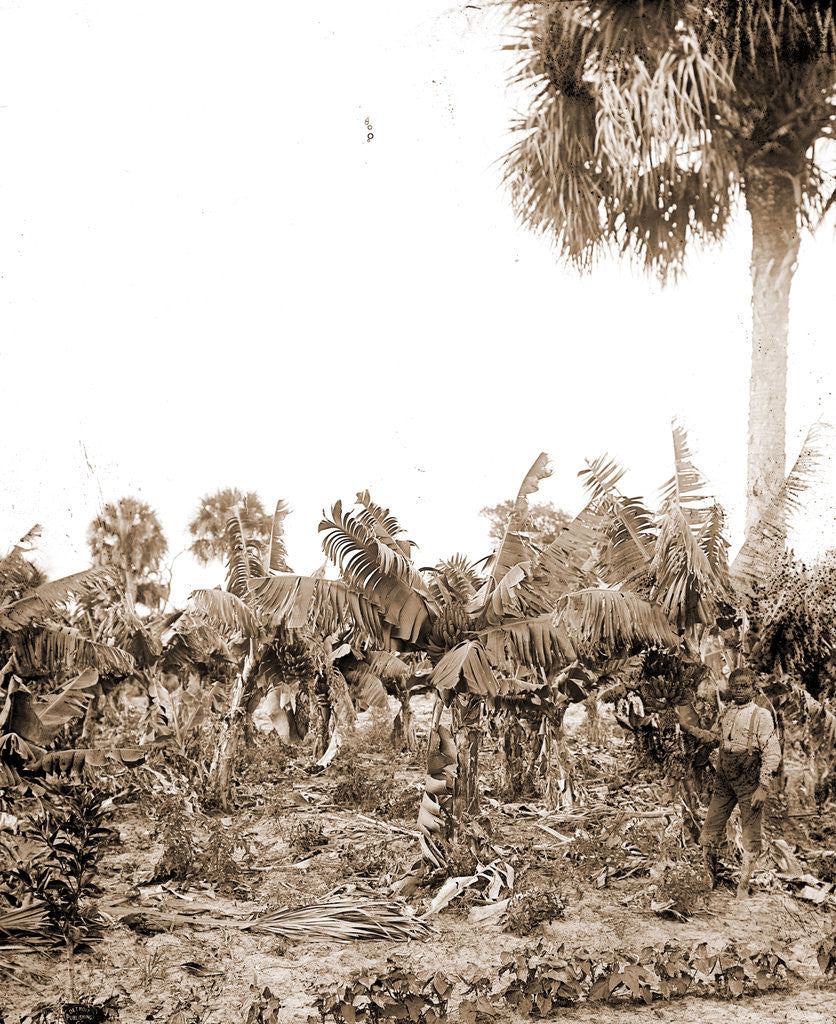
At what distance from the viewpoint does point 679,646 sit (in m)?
8.49

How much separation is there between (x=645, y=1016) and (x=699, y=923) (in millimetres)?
1733

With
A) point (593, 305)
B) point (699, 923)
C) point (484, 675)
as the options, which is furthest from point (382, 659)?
point (593, 305)

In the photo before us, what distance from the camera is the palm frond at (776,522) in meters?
7.86

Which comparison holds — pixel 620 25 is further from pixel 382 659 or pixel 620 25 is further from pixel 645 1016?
pixel 645 1016

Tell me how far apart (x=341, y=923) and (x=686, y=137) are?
782cm

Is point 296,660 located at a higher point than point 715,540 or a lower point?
lower

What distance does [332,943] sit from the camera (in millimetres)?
6984

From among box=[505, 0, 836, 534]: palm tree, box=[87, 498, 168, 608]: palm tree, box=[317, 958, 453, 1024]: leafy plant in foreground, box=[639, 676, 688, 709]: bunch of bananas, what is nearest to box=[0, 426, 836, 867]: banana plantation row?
box=[639, 676, 688, 709]: bunch of bananas

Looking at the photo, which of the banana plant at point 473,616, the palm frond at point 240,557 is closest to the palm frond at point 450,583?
the banana plant at point 473,616

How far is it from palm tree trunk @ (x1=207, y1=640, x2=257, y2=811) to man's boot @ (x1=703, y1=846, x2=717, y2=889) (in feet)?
19.0

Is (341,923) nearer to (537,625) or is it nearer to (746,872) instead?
(537,625)

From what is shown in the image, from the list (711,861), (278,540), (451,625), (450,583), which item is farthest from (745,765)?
(278,540)

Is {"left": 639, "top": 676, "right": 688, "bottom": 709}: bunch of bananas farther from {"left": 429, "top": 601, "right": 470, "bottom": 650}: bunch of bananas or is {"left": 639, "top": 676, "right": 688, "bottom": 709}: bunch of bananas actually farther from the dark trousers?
{"left": 429, "top": 601, "right": 470, "bottom": 650}: bunch of bananas

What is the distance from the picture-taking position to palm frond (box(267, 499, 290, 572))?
35.4 feet
